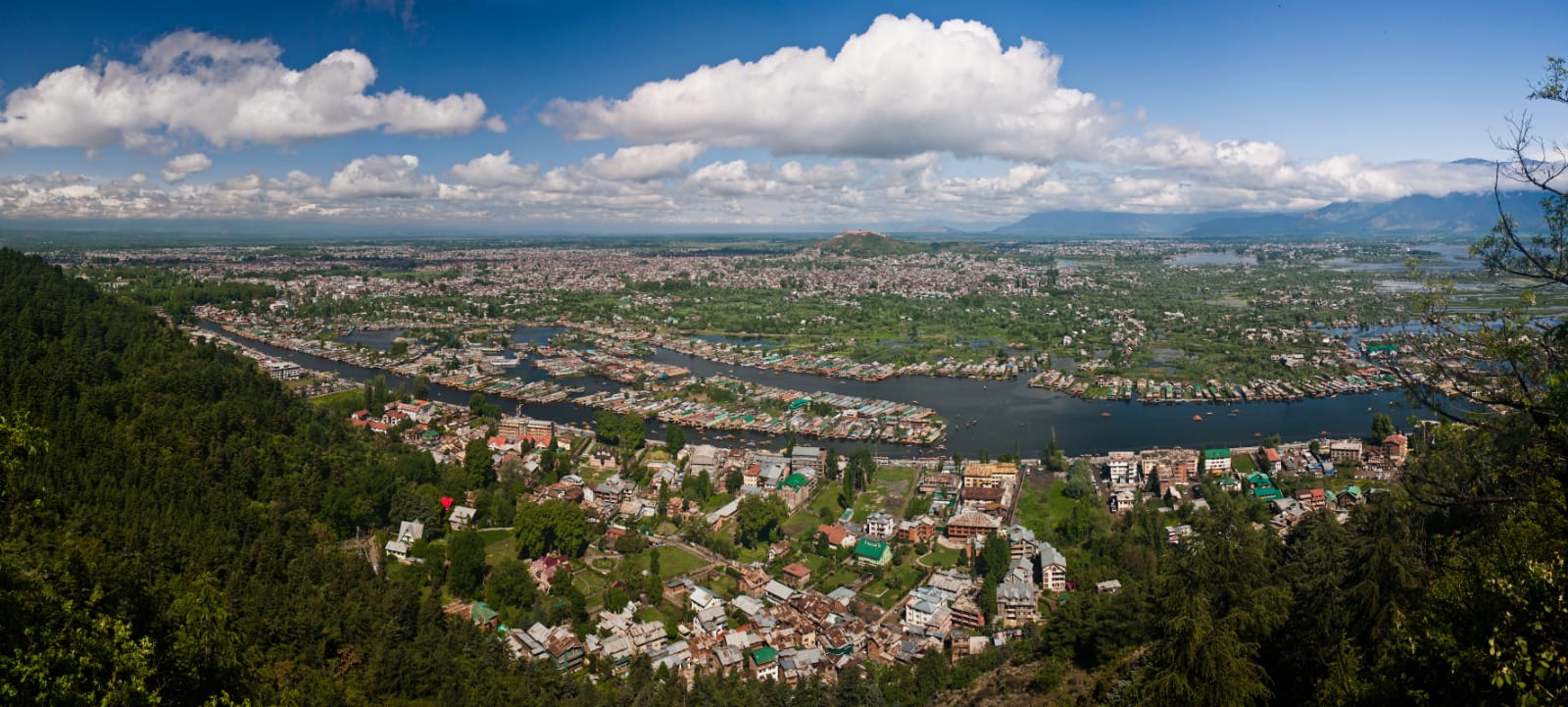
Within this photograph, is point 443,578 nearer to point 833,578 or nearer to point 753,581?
point 753,581

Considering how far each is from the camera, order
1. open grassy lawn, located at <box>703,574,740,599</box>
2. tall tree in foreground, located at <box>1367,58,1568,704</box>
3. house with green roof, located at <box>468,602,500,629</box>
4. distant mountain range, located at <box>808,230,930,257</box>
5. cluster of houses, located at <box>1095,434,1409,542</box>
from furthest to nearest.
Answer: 1. distant mountain range, located at <box>808,230,930,257</box>
2. cluster of houses, located at <box>1095,434,1409,542</box>
3. open grassy lawn, located at <box>703,574,740,599</box>
4. house with green roof, located at <box>468,602,500,629</box>
5. tall tree in foreground, located at <box>1367,58,1568,704</box>

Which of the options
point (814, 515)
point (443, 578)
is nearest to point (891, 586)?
point (814, 515)

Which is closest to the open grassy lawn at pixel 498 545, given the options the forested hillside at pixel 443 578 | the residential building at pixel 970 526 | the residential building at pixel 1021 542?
the forested hillside at pixel 443 578

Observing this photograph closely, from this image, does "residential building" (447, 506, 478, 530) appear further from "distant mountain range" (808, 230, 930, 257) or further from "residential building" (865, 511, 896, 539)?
"distant mountain range" (808, 230, 930, 257)

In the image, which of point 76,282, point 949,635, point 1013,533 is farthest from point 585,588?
point 76,282

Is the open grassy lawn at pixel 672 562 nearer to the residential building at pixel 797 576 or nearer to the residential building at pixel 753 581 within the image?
the residential building at pixel 753 581

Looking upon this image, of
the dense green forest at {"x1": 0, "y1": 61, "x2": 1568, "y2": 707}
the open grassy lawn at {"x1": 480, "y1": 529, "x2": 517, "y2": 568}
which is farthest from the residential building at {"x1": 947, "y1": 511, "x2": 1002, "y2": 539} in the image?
the open grassy lawn at {"x1": 480, "y1": 529, "x2": 517, "y2": 568}

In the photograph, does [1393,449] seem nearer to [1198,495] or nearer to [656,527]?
[1198,495]
